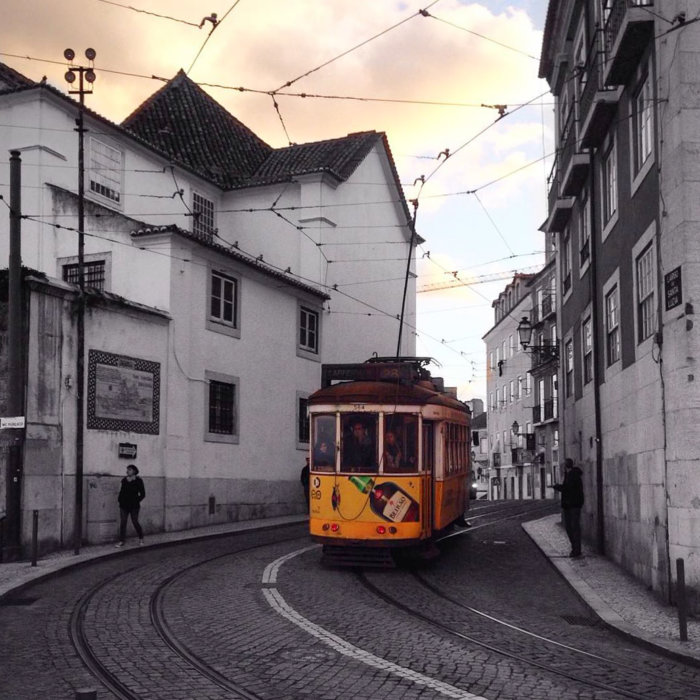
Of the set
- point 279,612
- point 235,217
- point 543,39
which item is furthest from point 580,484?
point 235,217

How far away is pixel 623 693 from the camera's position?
7.49 m

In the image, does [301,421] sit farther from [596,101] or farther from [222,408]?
[596,101]

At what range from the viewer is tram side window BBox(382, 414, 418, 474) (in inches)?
607

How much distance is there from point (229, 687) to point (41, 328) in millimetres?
12434

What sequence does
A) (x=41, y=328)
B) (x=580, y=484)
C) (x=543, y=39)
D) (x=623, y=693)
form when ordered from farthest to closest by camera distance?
(x=543, y=39)
(x=41, y=328)
(x=580, y=484)
(x=623, y=693)

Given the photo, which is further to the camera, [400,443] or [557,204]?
[557,204]

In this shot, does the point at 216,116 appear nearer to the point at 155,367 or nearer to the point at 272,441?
the point at 272,441

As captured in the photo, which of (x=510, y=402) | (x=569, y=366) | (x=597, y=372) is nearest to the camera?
(x=597, y=372)

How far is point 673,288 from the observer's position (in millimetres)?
12062

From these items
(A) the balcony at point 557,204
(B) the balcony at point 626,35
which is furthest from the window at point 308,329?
(B) the balcony at point 626,35

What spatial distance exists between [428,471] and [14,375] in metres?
7.25

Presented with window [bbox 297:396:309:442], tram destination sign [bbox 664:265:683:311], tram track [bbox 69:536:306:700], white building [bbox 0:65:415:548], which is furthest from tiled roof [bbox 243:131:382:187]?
tram track [bbox 69:536:306:700]

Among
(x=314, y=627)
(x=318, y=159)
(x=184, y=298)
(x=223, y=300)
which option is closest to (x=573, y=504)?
(x=314, y=627)

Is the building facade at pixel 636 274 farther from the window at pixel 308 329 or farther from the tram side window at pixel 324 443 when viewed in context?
the window at pixel 308 329
